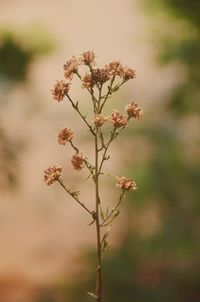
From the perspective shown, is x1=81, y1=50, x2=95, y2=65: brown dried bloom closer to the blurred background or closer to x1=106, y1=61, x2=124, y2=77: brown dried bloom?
x1=106, y1=61, x2=124, y2=77: brown dried bloom

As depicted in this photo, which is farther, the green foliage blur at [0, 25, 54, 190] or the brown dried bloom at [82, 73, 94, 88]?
the green foliage blur at [0, 25, 54, 190]

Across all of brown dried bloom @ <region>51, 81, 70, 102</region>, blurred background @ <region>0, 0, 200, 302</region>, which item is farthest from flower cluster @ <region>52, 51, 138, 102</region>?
blurred background @ <region>0, 0, 200, 302</region>

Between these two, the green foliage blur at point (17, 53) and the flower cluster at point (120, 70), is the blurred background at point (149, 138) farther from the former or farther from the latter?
the flower cluster at point (120, 70)

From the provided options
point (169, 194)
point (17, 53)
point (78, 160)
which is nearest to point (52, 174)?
point (78, 160)

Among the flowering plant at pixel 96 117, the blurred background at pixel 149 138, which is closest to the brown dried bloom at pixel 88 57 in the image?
the flowering plant at pixel 96 117

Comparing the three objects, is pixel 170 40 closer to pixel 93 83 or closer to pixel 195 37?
pixel 195 37

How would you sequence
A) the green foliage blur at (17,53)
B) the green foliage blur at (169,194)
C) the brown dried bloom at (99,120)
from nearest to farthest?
1. the brown dried bloom at (99,120)
2. the green foliage blur at (17,53)
3. the green foliage blur at (169,194)
